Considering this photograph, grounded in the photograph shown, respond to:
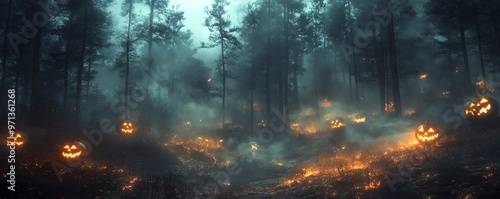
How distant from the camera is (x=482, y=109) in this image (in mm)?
12180

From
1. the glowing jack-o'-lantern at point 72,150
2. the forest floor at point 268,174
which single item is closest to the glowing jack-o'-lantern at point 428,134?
the forest floor at point 268,174

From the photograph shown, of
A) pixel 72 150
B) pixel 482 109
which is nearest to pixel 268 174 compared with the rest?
pixel 72 150

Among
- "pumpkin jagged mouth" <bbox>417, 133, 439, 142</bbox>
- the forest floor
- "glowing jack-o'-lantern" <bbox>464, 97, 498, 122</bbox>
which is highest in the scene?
"glowing jack-o'-lantern" <bbox>464, 97, 498, 122</bbox>

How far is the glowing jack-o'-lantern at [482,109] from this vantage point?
12.0 m

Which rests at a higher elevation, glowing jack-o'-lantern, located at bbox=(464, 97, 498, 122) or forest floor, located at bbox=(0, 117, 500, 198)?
glowing jack-o'-lantern, located at bbox=(464, 97, 498, 122)

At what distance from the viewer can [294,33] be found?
34.1 meters

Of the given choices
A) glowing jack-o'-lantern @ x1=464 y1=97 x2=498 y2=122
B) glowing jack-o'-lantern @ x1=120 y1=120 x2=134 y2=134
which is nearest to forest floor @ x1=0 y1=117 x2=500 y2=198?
glowing jack-o'-lantern @ x1=464 y1=97 x2=498 y2=122

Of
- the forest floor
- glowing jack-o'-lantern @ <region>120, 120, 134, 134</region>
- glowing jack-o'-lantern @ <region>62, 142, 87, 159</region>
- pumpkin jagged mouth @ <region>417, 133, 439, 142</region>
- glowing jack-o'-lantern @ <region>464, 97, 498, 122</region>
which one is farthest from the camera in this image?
glowing jack-o'-lantern @ <region>120, 120, 134, 134</region>

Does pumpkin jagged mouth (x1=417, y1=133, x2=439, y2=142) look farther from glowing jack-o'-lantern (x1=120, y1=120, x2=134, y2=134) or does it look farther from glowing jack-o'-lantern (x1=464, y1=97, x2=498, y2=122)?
glowing jack-o'-lantern (x1=120, y1=120, x2=134, y2=134)

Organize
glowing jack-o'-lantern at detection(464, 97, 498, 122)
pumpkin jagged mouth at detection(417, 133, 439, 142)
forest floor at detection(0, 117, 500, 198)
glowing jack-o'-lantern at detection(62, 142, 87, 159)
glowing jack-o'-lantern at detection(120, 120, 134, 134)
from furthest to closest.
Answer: glowing jack-o'-lantern at detection(120, 120, 134, 134)
glowing jack-o'-lantern at detection(62, 142, 87, 159)
glowing jack-o'-lantern at detection(464, 97, 498, 122)
pumpkin jagged mouth at detection(417, 133, 439, 142)
forest floor at detection(0, 117, 500, 198)

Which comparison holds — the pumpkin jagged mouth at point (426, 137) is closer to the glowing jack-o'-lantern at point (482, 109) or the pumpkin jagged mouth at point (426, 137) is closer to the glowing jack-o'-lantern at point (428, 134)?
A: the glowing jack-o'-lantern at point (428, 134)

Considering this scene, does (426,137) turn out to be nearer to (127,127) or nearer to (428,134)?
(428,134)

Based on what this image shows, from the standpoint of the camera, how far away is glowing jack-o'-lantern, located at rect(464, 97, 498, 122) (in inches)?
473

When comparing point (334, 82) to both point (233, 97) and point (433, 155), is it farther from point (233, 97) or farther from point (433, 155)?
point (433, 155)
